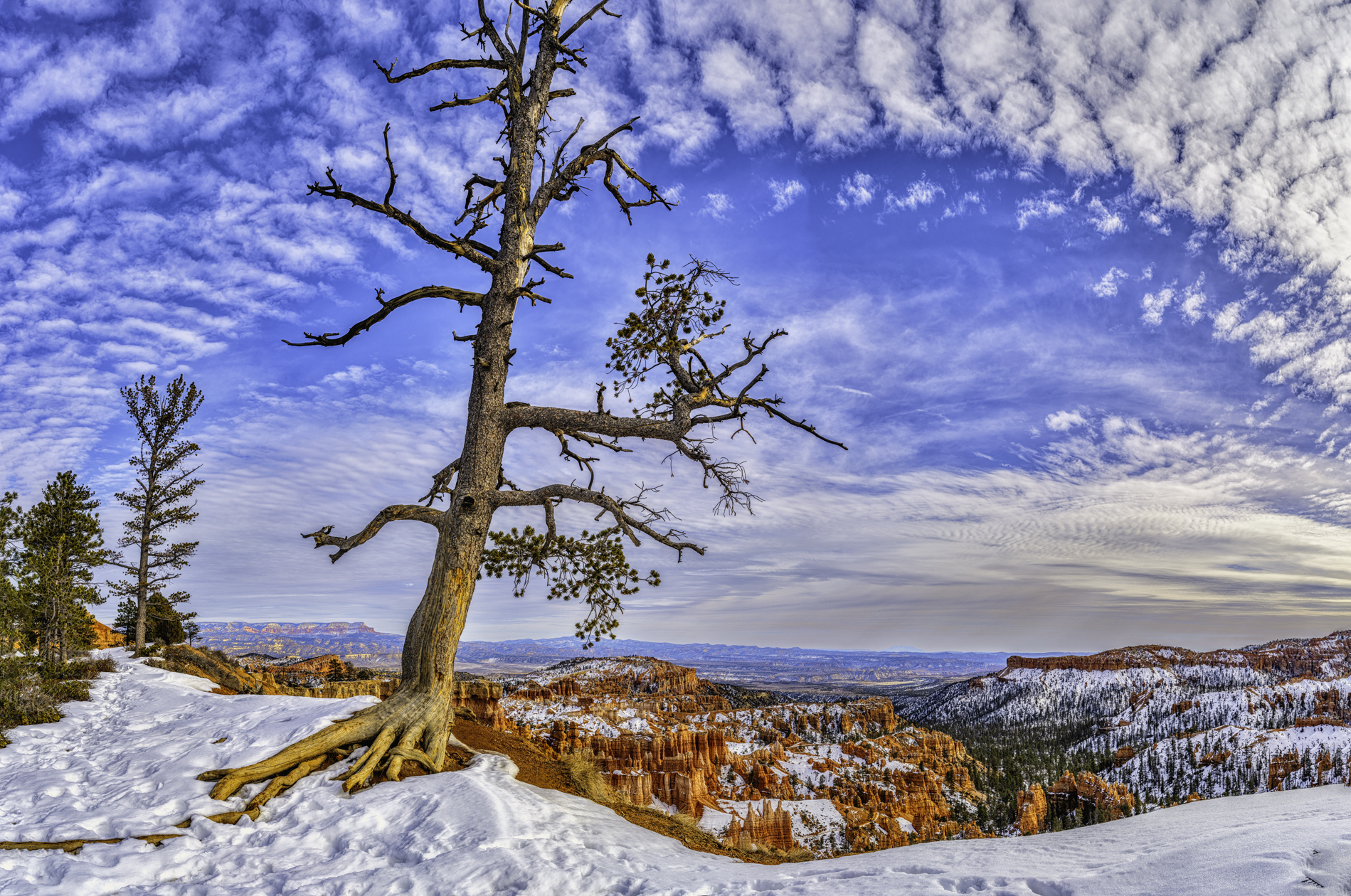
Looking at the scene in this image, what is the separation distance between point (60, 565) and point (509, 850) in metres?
33.2

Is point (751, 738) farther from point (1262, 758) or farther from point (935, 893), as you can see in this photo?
point (935, 893)

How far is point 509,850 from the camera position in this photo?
646 centimetres

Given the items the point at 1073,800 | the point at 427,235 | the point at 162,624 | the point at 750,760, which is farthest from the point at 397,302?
the point at 1073,800

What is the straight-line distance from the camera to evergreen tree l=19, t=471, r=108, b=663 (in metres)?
26.0

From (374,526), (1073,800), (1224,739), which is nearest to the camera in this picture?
(374,526)

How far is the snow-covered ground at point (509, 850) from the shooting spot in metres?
4.88

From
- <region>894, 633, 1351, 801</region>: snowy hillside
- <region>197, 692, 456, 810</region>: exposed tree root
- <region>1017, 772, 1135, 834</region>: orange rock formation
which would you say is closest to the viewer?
<region>197, 692, 456, 810</region>: exposed tree root

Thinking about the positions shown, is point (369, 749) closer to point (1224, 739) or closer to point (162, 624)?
point (162, 624)

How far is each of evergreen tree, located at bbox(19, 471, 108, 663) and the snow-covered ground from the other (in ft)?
70.1

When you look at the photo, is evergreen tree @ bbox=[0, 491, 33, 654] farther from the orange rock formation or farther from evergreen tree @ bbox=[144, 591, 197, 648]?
the orange rock formation

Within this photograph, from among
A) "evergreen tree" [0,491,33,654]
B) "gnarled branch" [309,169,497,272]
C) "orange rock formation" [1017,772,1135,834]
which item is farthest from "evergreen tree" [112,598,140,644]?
"orange rock formation" [1017,772,1135,834]

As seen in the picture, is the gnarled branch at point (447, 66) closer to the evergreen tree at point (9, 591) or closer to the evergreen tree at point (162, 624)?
the evergreen tree at point (9, 591)

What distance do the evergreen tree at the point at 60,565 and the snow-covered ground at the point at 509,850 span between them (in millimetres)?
21356

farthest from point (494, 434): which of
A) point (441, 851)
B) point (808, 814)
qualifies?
point (808, 814)
